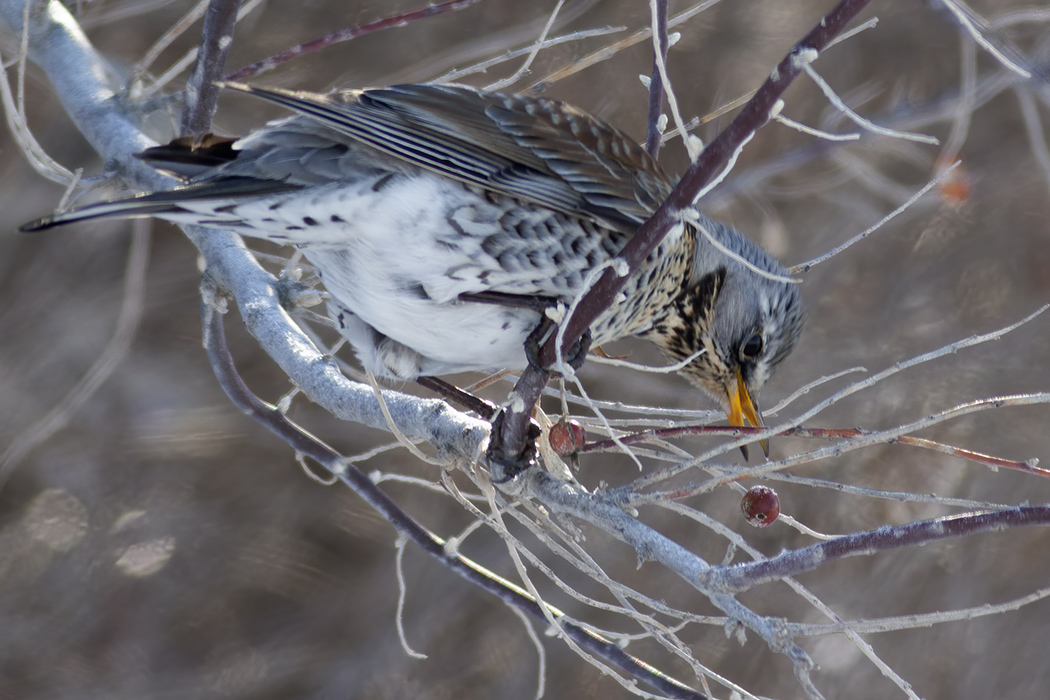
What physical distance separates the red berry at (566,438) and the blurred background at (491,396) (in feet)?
5.17

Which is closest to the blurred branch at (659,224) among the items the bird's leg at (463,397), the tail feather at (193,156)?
the bird's leg at (463,397)

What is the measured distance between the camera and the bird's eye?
208 cm

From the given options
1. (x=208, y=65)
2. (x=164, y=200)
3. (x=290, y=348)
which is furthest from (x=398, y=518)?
(x=208, y=65)

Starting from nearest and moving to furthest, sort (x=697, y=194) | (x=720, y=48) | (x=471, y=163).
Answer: (x=697, y=194), (x=471, y=163), (x=720, y=48)

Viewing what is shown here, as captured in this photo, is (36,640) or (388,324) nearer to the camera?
(388,324)

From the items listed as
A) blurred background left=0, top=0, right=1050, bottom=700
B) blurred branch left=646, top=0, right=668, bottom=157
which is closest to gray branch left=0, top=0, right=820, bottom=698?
blurred branch left=646, top=0, right=668, bottom=157

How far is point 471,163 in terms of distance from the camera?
166 cm

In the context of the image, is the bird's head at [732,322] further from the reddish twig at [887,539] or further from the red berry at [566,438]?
the reddish twig at [887,539]

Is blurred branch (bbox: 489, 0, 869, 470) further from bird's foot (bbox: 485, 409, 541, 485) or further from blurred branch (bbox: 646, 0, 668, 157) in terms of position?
blurred branch (bbox: 646, 0, 668, 157)

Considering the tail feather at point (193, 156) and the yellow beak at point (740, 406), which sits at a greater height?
the tail feather at point (193, 156)

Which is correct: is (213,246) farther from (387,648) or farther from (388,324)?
(387,648)

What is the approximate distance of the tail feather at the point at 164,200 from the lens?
129cm

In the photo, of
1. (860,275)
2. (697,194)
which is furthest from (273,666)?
(697,194)

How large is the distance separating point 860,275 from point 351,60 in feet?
6.48
